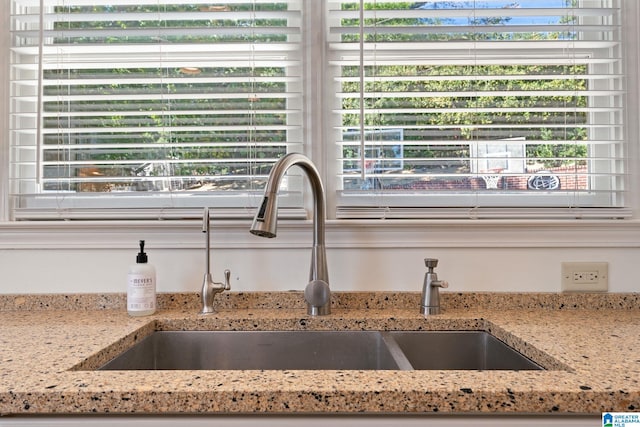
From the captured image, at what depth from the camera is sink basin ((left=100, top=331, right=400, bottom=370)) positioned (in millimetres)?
1153

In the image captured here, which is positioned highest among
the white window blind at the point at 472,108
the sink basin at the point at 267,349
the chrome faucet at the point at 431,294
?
the white window blind at the point at 472,108

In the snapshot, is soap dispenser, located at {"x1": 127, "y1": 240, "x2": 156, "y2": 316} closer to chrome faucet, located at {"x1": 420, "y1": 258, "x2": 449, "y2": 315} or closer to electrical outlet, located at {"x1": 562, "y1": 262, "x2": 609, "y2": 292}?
chrome faucet, located at {"x1": 420, "y1": 258, "x2": 449, "y2": 315}

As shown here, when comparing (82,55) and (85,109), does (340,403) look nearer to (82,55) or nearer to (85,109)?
(85,109)

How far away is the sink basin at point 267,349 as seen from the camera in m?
1.15

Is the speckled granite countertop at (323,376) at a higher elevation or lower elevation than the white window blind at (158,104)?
lower

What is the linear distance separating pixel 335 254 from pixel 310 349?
0.30 metres

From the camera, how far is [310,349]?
117cm

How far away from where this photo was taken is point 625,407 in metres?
0.67

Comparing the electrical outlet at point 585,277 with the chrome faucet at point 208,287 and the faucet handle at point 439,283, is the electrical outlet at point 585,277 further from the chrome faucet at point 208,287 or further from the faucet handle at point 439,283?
the chrome faucet at point 208,287

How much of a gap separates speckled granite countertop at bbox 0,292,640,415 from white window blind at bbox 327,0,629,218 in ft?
1.27

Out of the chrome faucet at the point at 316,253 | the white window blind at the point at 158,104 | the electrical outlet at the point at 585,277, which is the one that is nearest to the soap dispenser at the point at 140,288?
the white window blind at the point at 158,104

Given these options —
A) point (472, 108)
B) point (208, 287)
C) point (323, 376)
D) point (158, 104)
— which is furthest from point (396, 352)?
point (158, 104)

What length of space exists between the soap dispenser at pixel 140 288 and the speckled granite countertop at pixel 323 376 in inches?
1.2

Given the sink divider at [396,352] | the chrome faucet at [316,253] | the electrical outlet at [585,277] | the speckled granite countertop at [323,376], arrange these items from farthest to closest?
the electrical outlet at [585,277], the chrome faucet at [316,253], the sink divider at [396,352], the speckled granite countertop at [323,376]
